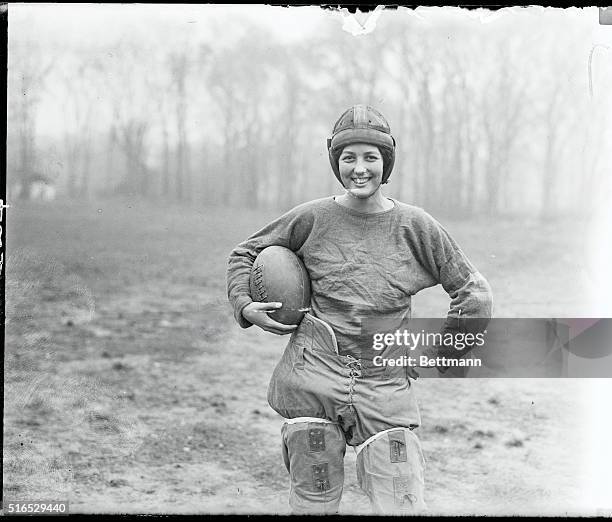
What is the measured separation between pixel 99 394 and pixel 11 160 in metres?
1.38

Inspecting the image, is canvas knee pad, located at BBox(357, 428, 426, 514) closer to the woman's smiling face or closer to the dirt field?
the dirt field

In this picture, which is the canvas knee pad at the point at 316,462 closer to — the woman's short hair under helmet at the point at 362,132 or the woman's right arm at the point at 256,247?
the woman's right arm at the point at 256,247

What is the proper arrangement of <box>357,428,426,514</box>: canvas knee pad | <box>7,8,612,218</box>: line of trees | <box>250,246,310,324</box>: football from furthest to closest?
<box>7,8,612,218</box>: line of trees, <box>250,246,310,324</box>: football, <box>357,428,426,514</box>: canvas knee pad

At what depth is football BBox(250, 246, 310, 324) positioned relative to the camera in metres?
3.95

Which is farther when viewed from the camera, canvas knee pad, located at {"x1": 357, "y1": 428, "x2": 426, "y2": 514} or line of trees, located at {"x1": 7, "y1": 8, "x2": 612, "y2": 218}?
line of trees, located at {"x1": 7, "y1": 8, "x2": 612, "y2": 218}

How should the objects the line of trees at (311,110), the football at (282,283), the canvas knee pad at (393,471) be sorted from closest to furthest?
the canvas knee pad at (393,471), the football at (282,283), the line of trees at (311,110)

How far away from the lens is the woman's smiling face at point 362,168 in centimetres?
395

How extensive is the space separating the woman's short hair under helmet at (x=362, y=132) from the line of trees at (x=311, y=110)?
2.08ft

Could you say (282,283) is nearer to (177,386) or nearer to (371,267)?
(371,267)

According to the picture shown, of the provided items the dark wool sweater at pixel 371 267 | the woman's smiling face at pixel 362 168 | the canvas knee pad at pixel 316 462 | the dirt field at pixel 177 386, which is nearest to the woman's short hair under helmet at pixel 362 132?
the woman's smiling face at pixel 362 168

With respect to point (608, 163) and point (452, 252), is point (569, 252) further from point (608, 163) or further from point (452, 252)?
point (452, 252)

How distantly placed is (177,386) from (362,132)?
74.2 inches

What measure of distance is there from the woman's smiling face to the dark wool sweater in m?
0.13

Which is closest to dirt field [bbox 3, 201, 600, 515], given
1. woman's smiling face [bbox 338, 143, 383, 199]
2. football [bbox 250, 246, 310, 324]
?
football [bbox 250, 246, 310, 324]
